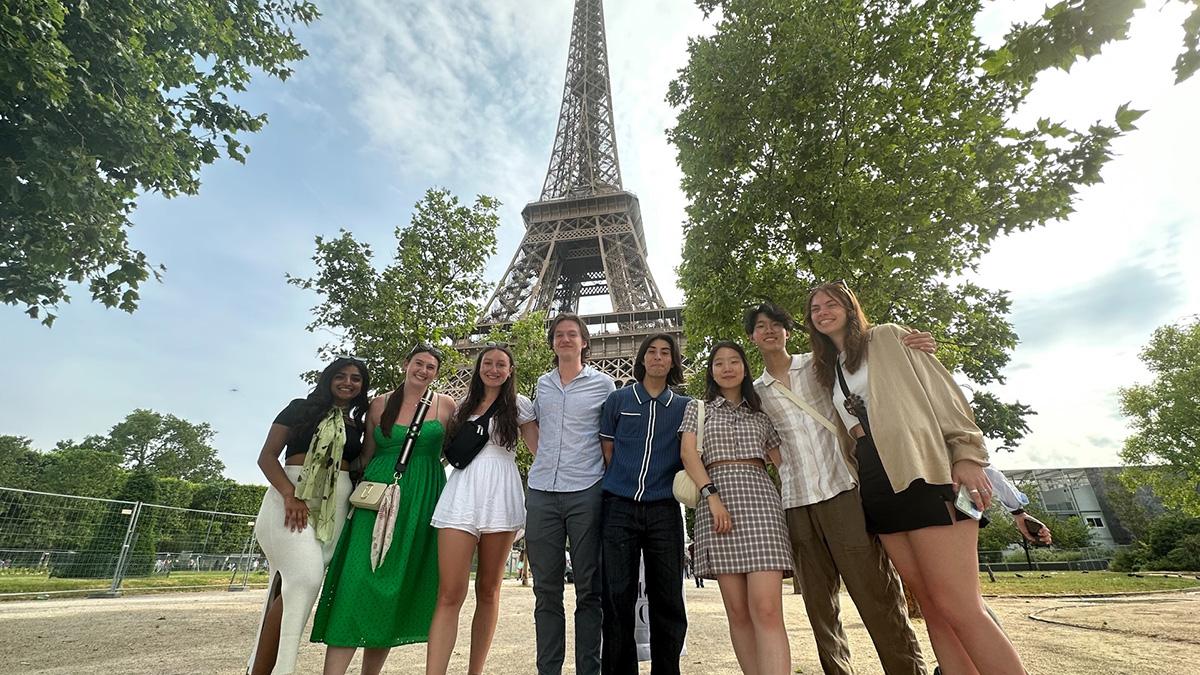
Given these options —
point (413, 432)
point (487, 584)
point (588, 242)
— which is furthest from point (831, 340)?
point (588, 242)

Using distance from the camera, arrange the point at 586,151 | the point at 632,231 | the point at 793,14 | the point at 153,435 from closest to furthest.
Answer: the point at 793,14
the point at 632,231
the point at 586,151
the point at 153,435

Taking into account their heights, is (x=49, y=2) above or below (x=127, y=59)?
below

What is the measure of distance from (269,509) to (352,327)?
23.7ft

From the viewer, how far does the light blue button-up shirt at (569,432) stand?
2.89 m

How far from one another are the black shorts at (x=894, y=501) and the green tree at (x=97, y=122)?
278 inches

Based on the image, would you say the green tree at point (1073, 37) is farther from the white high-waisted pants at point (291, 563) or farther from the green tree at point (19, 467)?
the green tree at point (19, 467)

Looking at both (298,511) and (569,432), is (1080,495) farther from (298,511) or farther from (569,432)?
(298,511)

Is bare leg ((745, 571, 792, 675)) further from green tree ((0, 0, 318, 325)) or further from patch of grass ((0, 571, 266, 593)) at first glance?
patch of grass ((0, 571, 266, 593))

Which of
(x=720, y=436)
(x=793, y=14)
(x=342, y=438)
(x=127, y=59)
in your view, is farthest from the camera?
(x=793, y=14)

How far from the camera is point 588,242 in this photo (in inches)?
1346

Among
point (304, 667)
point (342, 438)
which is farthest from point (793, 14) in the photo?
point (304, 667)

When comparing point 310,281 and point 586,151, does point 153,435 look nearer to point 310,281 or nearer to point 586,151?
point 586,151

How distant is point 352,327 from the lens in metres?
9.47

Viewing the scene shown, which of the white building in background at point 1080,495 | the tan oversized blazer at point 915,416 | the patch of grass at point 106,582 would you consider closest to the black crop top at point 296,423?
the tan oversized blazer at point 915,416
